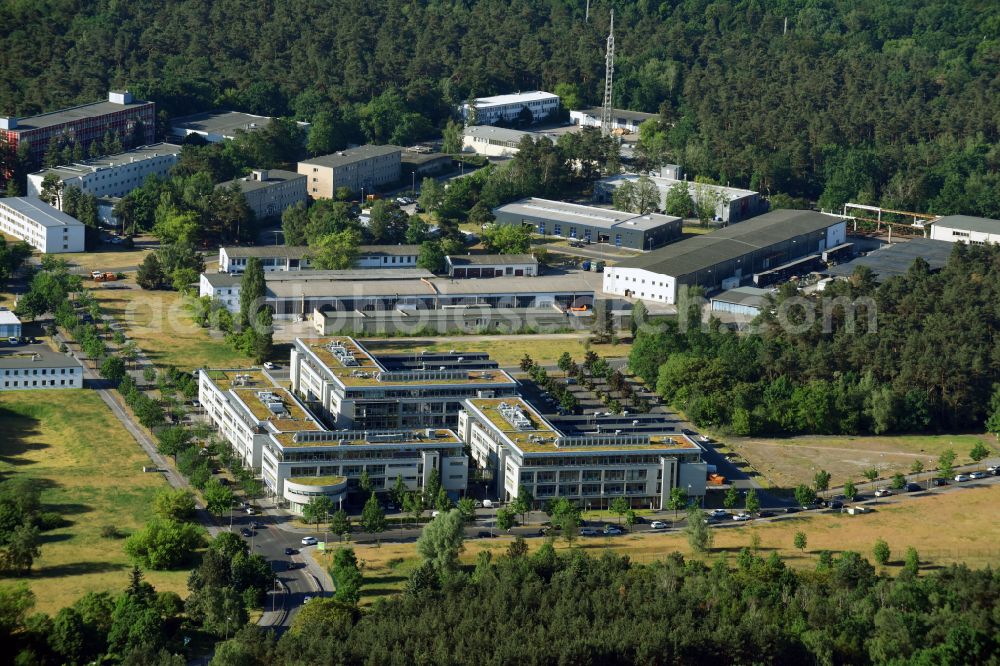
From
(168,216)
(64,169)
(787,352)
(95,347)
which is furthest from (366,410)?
(64,169)

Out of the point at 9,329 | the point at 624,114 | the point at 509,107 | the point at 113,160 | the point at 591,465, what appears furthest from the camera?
the point at 624,114

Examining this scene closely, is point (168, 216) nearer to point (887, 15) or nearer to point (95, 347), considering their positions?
point (95, 347)

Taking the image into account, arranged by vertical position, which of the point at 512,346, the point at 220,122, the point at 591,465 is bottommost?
the point at 591,465

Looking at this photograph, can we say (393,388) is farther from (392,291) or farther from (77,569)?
(392,291)

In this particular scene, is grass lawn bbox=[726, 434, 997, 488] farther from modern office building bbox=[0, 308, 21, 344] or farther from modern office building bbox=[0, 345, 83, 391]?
modern office building bbox=[0, 308, 21, 344]

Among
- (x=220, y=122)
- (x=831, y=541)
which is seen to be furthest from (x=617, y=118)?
(x=831, y=541)

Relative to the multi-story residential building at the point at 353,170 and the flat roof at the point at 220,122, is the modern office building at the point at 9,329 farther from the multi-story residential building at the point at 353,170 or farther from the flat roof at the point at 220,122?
the flat roof at the point at 220,122

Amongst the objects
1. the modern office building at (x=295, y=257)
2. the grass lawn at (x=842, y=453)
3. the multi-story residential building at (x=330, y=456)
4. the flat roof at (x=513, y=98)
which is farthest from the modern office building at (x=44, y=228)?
the grass lawn at (x=842, y=453)
